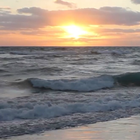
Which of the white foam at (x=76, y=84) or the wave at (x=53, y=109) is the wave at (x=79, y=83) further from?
the wave at (x=53, y=109)

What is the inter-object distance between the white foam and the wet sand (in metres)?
7.50

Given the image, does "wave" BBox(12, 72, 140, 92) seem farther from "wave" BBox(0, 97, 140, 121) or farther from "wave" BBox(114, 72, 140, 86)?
"wave" BBox(0, 97, 140, 121)

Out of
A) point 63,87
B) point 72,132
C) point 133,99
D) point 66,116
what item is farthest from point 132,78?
point 72,132

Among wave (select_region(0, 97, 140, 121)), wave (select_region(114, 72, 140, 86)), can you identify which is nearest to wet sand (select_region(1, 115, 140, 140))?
wave (select_region(0, 97, 140, 121))

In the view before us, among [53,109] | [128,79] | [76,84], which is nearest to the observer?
[53,109]

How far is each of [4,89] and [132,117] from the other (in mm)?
7367

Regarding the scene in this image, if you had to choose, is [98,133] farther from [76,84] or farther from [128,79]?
[128,79]

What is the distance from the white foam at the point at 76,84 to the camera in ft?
51.5

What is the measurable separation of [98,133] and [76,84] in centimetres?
941

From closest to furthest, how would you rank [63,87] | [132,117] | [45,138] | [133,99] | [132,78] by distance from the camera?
[45,138] → [132,117] → [133,99] → [63,87] → [132,78]

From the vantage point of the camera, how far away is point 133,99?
456 inches

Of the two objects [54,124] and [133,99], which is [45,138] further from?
[133,99]

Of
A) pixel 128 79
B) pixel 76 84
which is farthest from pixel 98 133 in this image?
pixel 128 79

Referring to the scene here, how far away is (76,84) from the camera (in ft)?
53.8
